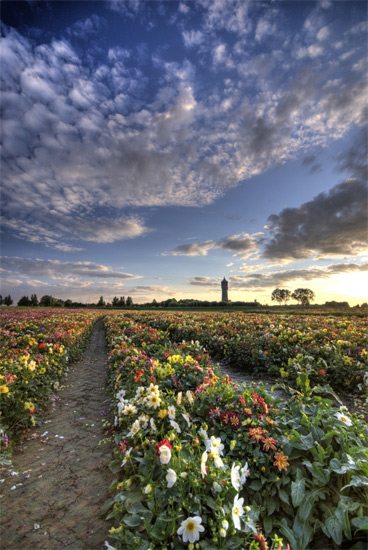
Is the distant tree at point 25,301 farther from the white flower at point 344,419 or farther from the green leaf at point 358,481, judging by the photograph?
the green leaf at point 358,481

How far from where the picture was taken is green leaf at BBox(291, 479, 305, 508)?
7.12 ft

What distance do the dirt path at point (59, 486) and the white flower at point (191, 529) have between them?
0.87 metres

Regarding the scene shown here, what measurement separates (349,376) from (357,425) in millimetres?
3014

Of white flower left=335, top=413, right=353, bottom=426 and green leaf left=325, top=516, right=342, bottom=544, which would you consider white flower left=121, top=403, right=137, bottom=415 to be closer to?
green leaf left=325, top=516, right=342, bottom=544

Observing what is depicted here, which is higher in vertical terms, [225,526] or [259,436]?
[259,436]

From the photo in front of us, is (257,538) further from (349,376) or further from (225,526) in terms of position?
(349,376)

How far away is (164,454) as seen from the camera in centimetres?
Answer: 211

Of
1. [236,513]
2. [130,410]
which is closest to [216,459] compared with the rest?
[236,513]

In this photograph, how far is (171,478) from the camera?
1957 millimetres

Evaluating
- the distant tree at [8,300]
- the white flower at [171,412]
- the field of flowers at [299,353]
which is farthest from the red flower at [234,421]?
the distant tree at [8,300]

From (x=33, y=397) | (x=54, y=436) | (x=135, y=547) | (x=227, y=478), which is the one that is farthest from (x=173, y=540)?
Result: (x=33, y=397)

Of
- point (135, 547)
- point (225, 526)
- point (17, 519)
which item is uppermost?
point (225, 526)

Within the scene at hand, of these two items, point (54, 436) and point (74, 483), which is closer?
point (74, 483)

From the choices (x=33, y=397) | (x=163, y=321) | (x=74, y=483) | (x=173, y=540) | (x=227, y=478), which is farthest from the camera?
(x=163, y=321)
